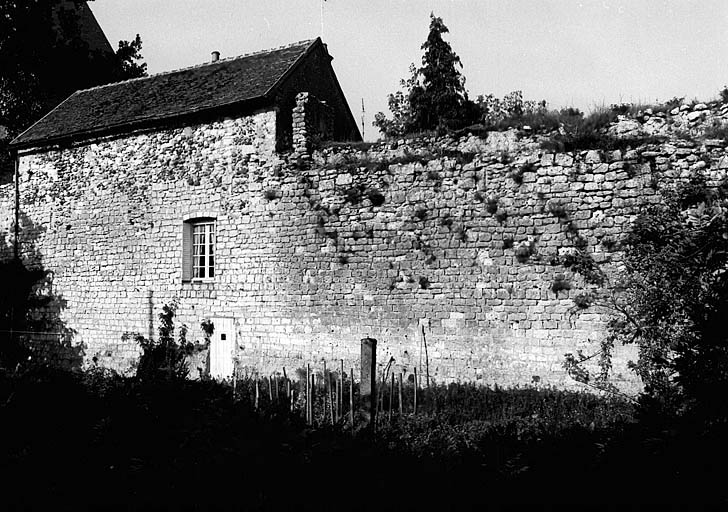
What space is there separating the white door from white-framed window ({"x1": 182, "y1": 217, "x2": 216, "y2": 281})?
1229mm

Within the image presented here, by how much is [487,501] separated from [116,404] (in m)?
4.58

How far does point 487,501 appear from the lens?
4.30 metres

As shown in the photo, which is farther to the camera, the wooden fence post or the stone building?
the stone building

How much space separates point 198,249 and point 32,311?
5.90 metres

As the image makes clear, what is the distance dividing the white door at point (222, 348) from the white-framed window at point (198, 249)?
123cm

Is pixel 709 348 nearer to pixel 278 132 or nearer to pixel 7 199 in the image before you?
pixel 278 132

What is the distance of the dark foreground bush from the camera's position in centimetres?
450

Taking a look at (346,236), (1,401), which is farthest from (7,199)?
(1,401)

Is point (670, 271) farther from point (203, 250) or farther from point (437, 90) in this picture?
point (437, 90)

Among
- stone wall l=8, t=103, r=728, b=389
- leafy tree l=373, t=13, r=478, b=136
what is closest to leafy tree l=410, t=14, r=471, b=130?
leafy tree l=373, t=13, r=478, b=136

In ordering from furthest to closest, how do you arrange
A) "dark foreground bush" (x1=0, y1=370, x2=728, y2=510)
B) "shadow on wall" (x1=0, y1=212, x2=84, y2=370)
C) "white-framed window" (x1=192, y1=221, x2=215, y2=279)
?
"shadow on wall" (x1=0, y1=212, x2=84, y2=370)
"white-framed window" (x1=192, y1=221, x2=215, y2=279)
"dark foreground bush" (x1=0, y1=370, x2=728, y2=510)

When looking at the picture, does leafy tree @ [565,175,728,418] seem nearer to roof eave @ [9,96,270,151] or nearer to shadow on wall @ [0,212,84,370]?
roof eave @ [9,96,270,151]

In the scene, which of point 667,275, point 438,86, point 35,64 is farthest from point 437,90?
point 667,275

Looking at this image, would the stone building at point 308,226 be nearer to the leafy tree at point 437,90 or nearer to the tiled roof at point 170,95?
the tiled roof at point 170,95
